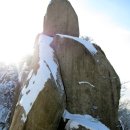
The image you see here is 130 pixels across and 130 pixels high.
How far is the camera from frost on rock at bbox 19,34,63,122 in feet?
54.4

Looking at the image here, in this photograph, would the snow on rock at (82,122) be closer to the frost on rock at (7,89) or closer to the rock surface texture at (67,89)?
the rock surface texture at (67,89)

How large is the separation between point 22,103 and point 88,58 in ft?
15.9

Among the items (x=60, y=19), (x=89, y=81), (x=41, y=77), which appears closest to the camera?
(x=41, y=77)

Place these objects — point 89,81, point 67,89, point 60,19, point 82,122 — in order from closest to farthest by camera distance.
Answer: point 82,122
point 67,89
point 89,81
point 60,19

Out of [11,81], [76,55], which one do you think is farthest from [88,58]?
[11,81]

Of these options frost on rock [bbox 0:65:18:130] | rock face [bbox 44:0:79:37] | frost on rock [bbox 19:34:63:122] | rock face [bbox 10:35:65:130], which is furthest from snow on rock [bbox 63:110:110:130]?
frost on rock [bbox 0:65:18:130]

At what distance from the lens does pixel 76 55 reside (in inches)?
758

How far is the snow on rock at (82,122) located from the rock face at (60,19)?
6858 millimetres

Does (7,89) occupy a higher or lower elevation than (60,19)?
lower

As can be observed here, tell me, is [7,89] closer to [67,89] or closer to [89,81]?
[67,89]

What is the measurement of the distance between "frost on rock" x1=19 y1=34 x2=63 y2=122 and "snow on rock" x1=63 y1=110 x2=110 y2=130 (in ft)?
5.30

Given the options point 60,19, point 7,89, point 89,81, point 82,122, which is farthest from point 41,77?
point 7,89

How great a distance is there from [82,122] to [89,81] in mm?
2713

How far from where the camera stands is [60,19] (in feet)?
75.0
